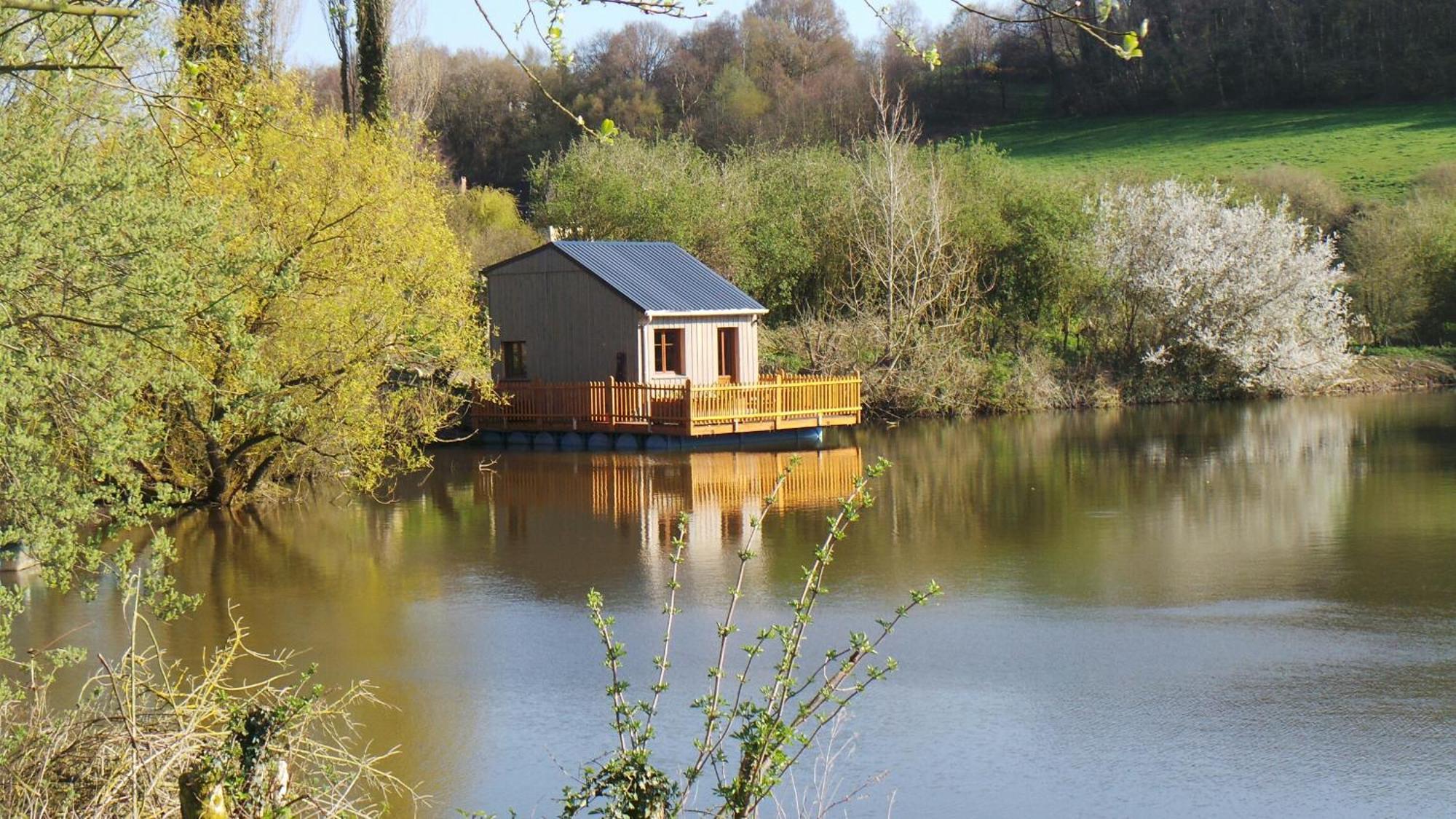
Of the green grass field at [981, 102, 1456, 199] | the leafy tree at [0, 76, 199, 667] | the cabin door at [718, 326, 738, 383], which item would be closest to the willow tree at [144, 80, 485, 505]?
the leafy tree at [0, 76, 199, 667]

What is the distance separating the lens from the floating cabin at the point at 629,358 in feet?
97.7

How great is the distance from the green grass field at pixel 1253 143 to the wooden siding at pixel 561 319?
24952mm

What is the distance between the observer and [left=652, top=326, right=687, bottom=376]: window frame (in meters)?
31.2

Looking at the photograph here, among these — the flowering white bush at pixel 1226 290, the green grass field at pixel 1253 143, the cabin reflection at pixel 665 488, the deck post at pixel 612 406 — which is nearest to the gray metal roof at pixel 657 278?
the deck post at pixel 612 406

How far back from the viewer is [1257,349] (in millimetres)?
41812

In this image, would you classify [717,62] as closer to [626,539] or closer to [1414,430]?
[1414,430]

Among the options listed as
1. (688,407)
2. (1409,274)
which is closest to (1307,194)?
(1409,274)

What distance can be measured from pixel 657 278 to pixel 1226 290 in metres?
17.4

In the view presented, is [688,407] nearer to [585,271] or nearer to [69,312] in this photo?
[585,271]

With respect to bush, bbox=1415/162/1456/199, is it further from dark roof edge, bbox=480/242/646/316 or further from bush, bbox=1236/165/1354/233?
dark roof edge, bbox=480/242/646/316

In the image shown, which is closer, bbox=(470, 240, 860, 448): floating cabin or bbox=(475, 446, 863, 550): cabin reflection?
bbox=(475, 446, 863, 550): cabin reflection

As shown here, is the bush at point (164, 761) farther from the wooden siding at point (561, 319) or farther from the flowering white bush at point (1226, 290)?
the flowering white bush at point (1226, 290)

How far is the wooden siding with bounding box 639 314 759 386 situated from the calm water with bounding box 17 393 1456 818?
5.75 m

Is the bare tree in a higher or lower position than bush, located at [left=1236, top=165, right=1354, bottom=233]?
lower
